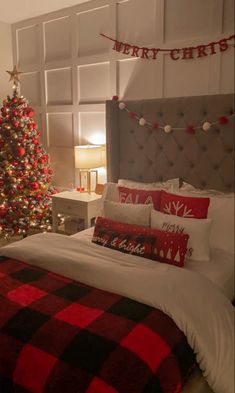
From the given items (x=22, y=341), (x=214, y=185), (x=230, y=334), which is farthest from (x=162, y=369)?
(x=214, y=185)

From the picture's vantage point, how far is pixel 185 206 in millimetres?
2404

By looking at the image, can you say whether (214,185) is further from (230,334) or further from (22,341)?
(22,341)

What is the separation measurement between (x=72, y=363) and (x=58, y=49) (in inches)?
133

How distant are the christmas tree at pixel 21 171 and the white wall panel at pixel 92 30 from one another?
889 mm

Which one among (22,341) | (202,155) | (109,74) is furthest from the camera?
(109,74)

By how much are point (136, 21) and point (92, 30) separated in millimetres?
555

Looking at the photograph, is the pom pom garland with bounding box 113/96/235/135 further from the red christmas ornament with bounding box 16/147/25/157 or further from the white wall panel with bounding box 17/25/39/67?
the white wall panel with bounding box 17/25/39/67

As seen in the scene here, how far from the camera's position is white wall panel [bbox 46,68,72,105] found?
375 cm

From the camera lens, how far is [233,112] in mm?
2502

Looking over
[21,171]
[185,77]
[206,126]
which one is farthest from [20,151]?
[206,126]

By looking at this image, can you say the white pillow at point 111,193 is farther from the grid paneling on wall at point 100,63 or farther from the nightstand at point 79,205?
the grid paneling on wall at point 100,63

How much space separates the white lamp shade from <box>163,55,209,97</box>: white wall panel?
86 cm

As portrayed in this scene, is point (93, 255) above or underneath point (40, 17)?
underneath

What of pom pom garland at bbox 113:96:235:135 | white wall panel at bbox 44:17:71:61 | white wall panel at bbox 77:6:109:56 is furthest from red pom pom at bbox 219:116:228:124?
white wall panel at bbox 44:17:71:61
